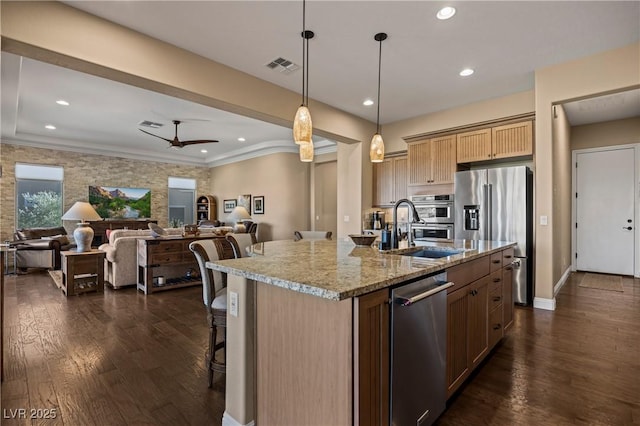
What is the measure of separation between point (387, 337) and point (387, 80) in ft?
12.4

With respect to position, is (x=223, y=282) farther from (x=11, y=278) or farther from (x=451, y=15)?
(x=11, y=278)

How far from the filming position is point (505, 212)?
419cm

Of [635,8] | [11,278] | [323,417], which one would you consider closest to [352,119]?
[635,8]

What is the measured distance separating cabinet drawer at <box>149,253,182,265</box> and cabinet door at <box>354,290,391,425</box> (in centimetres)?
448

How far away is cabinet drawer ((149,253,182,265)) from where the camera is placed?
4.77 metres

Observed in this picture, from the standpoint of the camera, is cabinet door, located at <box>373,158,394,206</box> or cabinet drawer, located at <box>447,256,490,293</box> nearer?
cabinet drawer, located at <box>447,256,490,293</box>

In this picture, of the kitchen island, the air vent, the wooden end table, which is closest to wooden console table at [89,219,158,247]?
the air vent

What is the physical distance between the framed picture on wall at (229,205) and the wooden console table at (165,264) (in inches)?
188

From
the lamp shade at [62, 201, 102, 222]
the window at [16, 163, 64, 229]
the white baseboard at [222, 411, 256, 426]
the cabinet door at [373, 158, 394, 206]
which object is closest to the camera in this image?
the white baseboard at [222, 411, 256, 426]

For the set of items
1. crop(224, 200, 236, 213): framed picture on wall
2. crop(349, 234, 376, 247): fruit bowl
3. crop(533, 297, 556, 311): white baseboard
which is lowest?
crop(533, 297, 556, 311): white baseboard

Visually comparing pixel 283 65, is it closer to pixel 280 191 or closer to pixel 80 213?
pixel 80 213

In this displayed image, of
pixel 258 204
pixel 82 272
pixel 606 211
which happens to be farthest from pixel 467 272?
pixel 258 204

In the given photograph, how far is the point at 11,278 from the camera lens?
5.76 meters

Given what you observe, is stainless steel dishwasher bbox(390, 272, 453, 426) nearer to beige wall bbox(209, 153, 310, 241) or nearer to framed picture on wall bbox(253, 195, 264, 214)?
beige wall bbox(209, 153, 310, 241)
